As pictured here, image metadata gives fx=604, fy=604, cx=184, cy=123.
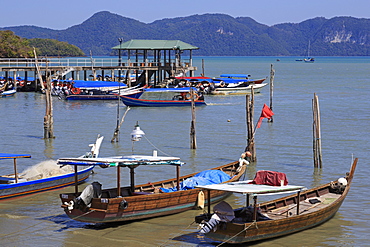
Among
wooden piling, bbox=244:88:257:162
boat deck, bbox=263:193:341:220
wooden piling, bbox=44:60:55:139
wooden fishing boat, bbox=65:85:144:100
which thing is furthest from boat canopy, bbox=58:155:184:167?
wooden fishing boat, bbox=65:85:144:100

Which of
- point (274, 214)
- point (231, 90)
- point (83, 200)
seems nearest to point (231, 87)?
point (231, 90)

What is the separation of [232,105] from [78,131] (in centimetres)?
2141

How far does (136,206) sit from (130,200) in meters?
0.35

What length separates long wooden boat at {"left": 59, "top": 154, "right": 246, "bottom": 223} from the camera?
16.3m

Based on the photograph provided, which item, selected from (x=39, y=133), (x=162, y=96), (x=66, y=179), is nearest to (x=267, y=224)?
(x=66, y=179)

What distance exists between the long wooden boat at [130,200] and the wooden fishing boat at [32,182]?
2.66m

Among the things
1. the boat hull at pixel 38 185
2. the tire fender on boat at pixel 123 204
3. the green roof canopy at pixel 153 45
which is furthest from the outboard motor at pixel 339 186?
the green roof canopy at pixel 153 45

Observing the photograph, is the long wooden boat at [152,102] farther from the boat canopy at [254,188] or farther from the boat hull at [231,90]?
the boat canopy at [254,188]

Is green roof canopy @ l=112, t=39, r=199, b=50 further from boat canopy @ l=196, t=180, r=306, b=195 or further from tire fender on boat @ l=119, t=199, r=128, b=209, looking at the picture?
boat canopy @ l=196, t=180, r=306, b=195

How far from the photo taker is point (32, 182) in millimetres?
20109

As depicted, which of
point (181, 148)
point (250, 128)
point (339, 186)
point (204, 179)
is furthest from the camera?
point (181, 148)

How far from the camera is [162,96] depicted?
54094mm

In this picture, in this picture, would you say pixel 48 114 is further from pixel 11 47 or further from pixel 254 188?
pixel 11 47

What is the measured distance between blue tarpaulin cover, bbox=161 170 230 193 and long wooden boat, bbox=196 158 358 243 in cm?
269
